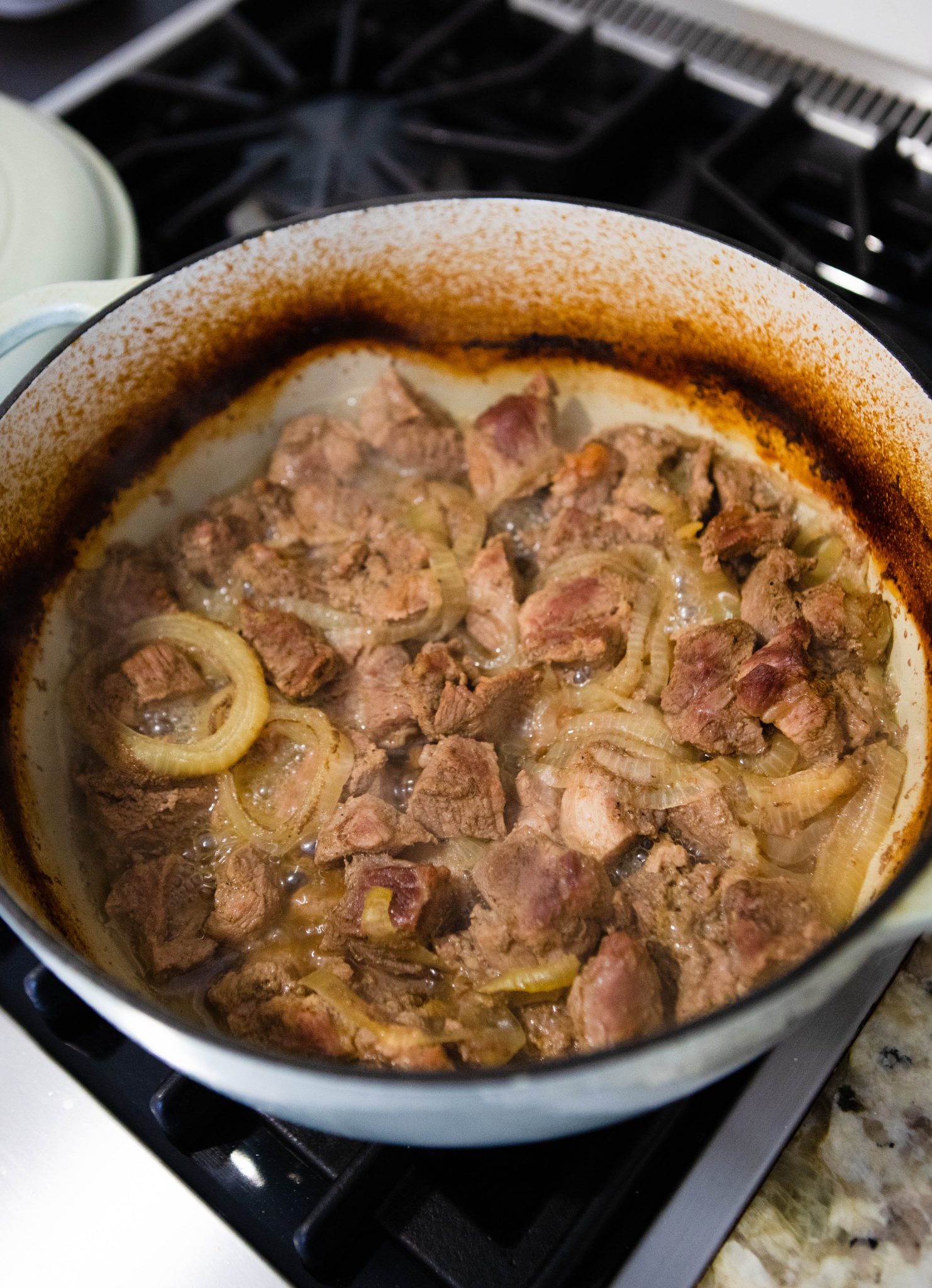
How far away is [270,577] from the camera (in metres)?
1.65

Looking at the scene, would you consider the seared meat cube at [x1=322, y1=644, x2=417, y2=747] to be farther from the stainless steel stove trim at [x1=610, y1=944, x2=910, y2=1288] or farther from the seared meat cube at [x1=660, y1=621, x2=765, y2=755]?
the stainless steel stove trim at [x1=610, y1=944, x2=910, y2=1288]

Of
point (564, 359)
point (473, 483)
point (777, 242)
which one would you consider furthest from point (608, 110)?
point (473, 483)

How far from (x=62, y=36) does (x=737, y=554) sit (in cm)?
220

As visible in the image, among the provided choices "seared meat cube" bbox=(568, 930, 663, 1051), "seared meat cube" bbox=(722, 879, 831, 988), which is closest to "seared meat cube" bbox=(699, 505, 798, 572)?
"seared meat cube" bbox=(722, 879, 831, 988)

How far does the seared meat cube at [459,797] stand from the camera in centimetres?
139

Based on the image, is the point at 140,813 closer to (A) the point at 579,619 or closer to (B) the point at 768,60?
(A) the point at 579,619

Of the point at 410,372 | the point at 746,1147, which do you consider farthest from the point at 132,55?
the point at 746,1147

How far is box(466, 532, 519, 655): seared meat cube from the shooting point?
161 cm

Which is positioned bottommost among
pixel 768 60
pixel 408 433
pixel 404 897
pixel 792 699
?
pixel 404 897

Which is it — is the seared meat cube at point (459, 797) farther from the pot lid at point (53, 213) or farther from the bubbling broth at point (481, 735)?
the pot lid at point (53, 213)

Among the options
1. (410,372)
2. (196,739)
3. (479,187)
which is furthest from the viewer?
(479,187)

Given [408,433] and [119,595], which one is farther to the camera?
[408,433]

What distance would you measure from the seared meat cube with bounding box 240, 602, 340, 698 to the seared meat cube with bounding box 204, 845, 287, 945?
263mm

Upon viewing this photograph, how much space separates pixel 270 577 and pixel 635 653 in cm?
60
